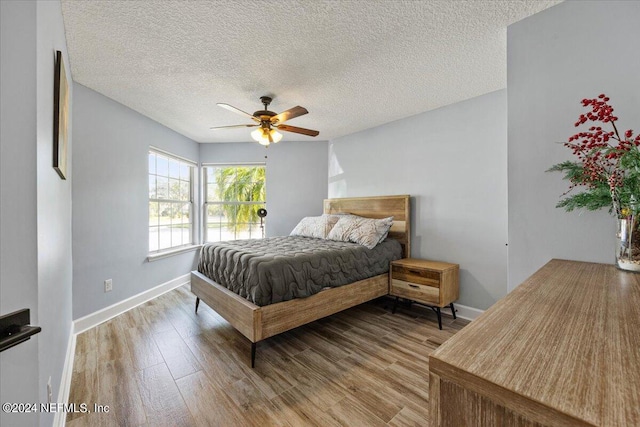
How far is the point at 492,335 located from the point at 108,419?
2.09 metres

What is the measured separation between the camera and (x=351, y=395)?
170 centimetres

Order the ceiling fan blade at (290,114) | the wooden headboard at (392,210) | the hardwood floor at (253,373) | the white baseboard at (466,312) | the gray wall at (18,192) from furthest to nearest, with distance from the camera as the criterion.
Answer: the wooden headboard at (392,210) < the white baseboard at (466,312) < the ceiling fan blade at (290,114) < the hardwood floor at (253,373) < the gray wall at (18,192)

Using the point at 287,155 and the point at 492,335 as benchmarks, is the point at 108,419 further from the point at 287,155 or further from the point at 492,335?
the point at 287,155

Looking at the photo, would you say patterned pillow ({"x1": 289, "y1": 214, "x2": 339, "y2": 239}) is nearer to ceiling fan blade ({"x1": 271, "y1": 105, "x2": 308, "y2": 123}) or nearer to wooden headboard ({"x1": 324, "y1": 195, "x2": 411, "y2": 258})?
wooden headboard ({"x1": 324, "y1": 195, "x2": 411, "y2": 258})

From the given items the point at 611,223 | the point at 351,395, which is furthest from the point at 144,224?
the point at 611,223

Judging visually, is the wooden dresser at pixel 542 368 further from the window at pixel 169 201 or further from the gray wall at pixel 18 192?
the window at pixel 169 201

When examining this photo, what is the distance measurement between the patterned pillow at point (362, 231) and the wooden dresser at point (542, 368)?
2271mm

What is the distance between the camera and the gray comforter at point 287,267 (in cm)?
208

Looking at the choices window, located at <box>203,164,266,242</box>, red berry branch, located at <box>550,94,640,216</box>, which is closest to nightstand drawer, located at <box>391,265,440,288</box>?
red berry branch, located at <box>550,94,640,216</box>

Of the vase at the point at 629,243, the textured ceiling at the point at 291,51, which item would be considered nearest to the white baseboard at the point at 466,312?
the vase at the point at 629,243

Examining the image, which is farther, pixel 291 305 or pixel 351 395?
pixel 291 305

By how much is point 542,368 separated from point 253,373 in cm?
194

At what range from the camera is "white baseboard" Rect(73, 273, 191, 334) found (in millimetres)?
2590

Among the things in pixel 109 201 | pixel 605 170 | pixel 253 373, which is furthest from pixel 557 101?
pixel 109 201
